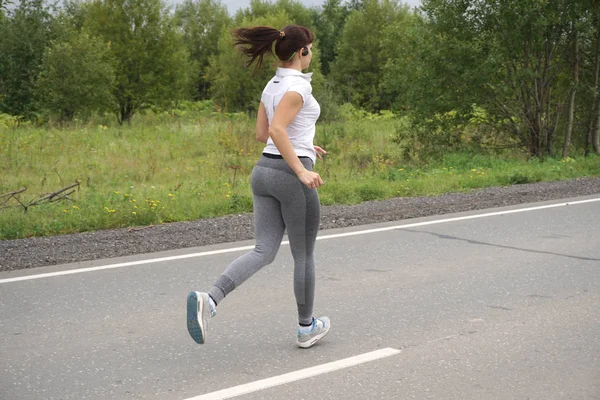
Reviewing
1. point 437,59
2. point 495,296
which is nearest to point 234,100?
point 437,59

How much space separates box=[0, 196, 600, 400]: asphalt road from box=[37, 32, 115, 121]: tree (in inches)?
988

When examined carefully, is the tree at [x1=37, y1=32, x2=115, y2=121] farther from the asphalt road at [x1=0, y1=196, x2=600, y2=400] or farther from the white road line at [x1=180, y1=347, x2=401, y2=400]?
the white road line at [x1=180, y1=347, x2=401, y2=400]

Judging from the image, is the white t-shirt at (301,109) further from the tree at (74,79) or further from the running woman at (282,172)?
the tree at (74,79)

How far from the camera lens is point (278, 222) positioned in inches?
178

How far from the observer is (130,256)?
736cm

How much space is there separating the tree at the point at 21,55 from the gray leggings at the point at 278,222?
33940 mm

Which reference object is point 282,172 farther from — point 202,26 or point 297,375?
point 202,26

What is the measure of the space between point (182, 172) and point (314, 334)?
1204 centimetres

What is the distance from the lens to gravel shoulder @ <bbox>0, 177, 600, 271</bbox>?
7.41m

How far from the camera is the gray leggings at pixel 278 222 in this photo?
14.3 ft

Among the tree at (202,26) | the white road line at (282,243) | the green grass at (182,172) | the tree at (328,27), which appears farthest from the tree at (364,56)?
the white road line at (282,243)

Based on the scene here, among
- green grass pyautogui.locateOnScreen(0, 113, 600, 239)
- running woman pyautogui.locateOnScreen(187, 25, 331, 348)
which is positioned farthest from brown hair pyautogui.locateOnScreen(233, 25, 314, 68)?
green grass pyautogui.locateOnScreen(0, 113, 600, 239)

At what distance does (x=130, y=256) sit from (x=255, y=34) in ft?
11.6

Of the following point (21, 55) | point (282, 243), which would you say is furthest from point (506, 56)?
point (21, 55)
